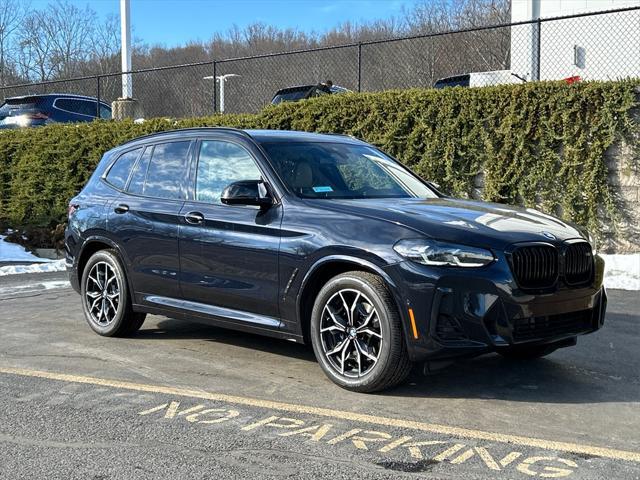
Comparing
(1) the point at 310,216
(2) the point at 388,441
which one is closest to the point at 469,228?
(1) the point at 310,216

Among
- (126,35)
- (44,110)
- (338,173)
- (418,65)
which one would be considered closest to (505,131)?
(338,173)

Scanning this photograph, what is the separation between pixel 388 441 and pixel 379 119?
28.3ft

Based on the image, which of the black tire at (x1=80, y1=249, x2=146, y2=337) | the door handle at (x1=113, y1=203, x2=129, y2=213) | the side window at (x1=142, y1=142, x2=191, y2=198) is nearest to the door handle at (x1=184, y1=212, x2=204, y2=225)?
the side window at (x1=142, y1=142, x2=191, y2=198)

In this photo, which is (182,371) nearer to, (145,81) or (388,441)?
(388,441)

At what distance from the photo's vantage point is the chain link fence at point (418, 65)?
15516 millimetres

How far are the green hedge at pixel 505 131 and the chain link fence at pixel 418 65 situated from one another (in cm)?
106

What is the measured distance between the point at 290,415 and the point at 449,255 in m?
1.35

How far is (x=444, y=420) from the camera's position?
4492mm

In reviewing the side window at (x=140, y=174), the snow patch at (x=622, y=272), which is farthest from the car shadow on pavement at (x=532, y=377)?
the snow patch at (x=622, y=272)

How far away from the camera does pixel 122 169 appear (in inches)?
280

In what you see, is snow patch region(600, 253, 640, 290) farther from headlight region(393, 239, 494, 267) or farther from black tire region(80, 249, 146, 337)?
black tire region(80, 249, 146, 337)

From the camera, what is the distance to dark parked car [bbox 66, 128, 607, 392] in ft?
15.3

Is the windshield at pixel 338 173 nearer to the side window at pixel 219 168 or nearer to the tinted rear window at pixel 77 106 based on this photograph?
the side window at pixel 219 168

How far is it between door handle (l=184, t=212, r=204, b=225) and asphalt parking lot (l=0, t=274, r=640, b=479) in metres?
1.08
